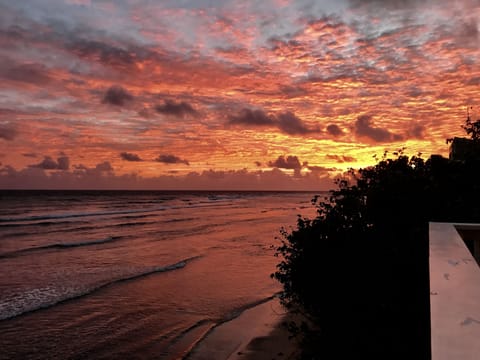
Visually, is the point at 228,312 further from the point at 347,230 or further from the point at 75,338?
the point at 347,230

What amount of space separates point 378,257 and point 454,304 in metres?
4.44

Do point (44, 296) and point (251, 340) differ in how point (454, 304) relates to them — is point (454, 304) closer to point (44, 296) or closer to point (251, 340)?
point (251, 340)

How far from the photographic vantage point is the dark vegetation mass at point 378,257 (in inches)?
195

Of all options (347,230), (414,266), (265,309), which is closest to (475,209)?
(347,230)

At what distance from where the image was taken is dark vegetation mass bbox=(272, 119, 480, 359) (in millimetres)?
4949

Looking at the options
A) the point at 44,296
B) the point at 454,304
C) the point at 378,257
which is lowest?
the point at 44,296

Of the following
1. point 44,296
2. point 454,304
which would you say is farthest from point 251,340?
point 454,304

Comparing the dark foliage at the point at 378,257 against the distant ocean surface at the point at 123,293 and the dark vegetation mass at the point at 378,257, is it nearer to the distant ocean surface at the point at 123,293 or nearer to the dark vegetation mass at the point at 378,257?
the dark vegetation mass at the point at 378,257

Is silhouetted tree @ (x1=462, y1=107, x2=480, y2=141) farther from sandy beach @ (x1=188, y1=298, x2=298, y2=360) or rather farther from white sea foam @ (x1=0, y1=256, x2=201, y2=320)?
white sea foam @ (x1=0, y1=256, x2=201, y2=320)

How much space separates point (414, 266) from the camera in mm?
5453

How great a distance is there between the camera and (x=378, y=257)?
598 centimetres

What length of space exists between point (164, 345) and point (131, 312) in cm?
261

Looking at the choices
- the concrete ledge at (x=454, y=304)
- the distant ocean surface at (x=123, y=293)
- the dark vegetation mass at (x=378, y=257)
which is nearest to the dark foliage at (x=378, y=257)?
the dark vegetation mass at (x=378, y=257)

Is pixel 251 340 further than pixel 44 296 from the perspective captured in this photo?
No
